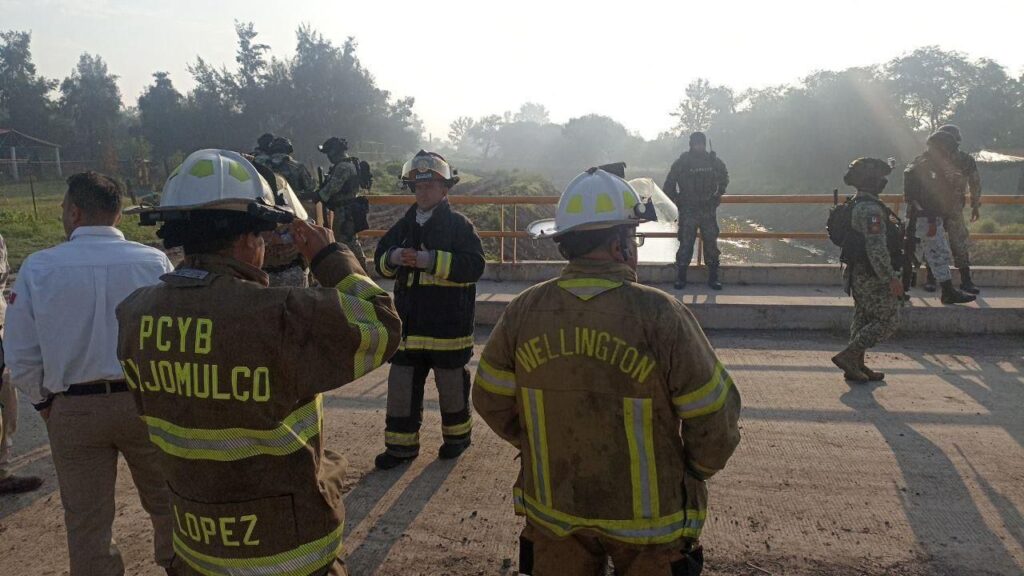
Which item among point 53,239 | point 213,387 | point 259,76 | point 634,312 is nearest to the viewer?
point 213,387

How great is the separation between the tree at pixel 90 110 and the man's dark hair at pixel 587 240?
56725 mm

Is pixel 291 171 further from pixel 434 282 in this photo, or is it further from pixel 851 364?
pixel 851 364

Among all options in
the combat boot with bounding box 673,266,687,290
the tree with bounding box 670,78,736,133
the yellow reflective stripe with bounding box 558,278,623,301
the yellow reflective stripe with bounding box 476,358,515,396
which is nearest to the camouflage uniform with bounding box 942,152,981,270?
the combat boot with bounding box 673,266,687,290

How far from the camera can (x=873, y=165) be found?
17.6ft

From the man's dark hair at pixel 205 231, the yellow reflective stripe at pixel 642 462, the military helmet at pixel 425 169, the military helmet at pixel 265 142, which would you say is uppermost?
the military helmet at pixel 265 142

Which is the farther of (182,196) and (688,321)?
(688,321)

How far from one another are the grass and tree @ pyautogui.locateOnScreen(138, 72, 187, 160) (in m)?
23.0

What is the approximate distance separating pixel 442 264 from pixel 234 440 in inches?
94.5

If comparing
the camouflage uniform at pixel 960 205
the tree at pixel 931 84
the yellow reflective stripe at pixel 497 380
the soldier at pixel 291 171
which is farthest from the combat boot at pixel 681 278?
the tree at pixel 931 84

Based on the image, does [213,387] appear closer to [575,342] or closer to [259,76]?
[575,342]

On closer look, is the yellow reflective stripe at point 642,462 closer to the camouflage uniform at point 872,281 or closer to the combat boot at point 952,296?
the camouflage uniform at point 872,281

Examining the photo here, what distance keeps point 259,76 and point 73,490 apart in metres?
65.3

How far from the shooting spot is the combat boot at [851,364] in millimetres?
5785

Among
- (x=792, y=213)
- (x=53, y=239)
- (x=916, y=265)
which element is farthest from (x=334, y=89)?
(x=916, y=265)
